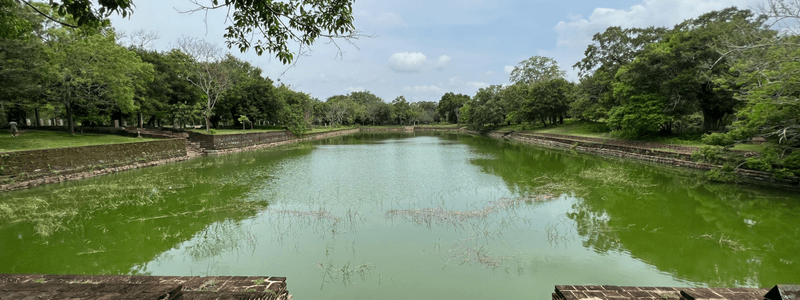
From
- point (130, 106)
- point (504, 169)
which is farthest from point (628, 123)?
point (130, 106)

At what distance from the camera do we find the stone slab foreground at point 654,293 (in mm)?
3307

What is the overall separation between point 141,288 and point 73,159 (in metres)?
14.5

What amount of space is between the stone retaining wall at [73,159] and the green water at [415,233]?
3.68 feet

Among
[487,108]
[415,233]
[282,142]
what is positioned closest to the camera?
[415,233]

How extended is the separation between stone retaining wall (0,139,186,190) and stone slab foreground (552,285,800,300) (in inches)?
622

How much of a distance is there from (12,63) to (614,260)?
2144 centimetres

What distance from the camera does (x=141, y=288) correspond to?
113 inches

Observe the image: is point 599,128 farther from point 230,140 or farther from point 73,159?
point 73,159

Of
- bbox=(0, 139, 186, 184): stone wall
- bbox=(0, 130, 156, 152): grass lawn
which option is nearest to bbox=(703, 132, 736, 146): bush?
bbox=(0, 139, 186, 184): stone wall

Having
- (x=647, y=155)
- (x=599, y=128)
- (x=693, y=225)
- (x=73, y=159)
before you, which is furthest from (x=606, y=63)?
(x=73, y=159)

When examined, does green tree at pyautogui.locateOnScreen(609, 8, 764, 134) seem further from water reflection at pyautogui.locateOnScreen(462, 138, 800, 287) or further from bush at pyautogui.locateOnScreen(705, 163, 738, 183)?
water reflection at pyautogui.locateOnScreen(462, 138, 800, 287)

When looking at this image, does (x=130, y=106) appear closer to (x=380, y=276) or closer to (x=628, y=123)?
(x=380, y=276)

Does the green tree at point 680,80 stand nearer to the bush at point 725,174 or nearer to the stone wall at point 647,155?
the stone wall at point 647,155

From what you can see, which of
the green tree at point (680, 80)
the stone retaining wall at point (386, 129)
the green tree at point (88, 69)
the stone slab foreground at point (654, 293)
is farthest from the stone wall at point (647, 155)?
the stone retaining wall at point (386, 129)
